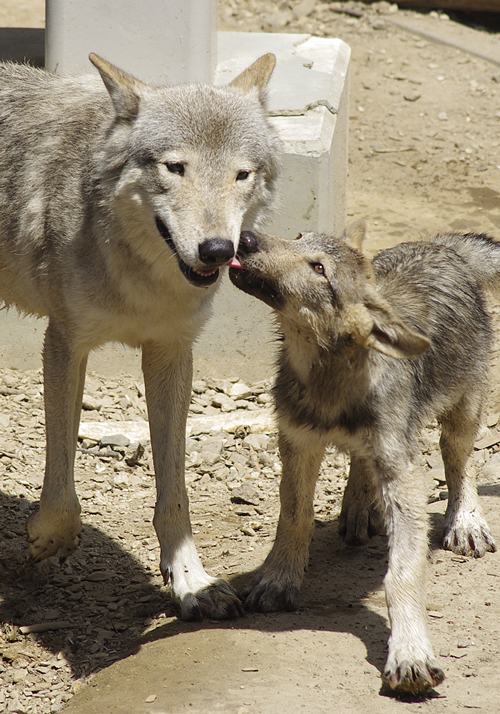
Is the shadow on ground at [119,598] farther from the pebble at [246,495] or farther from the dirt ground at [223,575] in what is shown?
the pebble at [246,495]

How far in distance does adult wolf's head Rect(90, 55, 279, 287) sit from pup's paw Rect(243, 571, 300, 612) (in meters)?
1.62

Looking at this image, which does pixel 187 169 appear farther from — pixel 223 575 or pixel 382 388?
pixel 223 575

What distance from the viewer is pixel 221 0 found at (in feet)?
46.1

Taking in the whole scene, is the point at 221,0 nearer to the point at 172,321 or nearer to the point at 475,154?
the point at 475,154

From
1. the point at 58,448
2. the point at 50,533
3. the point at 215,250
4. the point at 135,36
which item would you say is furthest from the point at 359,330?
the point at 135,36

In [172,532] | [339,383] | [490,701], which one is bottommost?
[172,532]

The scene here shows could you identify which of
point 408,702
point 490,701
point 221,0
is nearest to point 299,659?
point 408,702

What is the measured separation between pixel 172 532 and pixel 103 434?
69.8 inches

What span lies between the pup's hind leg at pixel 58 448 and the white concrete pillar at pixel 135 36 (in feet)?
8.77

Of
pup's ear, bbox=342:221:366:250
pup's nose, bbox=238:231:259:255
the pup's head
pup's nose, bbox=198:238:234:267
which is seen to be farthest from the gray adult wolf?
pup's ear, bbox=342:221:366:250

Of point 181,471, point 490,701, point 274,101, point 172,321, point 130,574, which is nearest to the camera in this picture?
point 490,701

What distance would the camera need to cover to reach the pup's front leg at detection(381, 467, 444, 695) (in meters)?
3.31

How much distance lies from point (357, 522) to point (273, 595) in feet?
2.58

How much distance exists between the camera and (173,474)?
4.50m
